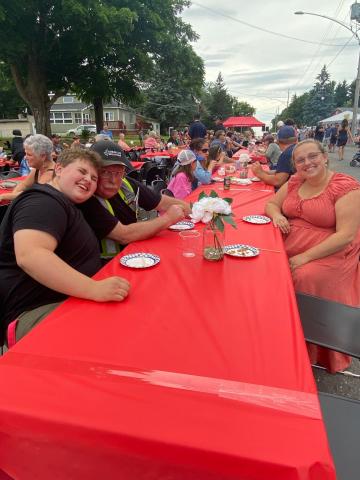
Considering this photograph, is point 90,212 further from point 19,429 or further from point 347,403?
point 347,403

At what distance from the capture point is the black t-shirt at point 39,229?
1.59 m

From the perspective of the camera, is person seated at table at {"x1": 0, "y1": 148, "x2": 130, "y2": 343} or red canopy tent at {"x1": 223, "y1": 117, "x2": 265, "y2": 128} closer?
person seated at table at {"x1": 0, "y1": 148, "x2": 130, "y2": 343}

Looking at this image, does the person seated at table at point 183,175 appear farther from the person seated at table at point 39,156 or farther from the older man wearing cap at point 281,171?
the person seated at table at point 39,156

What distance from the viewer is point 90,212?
2.21 meters

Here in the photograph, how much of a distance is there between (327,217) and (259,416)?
2038mm

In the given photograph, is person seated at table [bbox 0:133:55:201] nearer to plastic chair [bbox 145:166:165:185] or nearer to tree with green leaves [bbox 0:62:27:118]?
plastic chair [bbox 145:166:165:185]

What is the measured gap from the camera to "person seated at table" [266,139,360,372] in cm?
246

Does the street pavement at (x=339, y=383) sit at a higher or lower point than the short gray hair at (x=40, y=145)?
lower

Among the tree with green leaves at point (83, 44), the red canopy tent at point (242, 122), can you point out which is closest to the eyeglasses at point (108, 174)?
the tree with green leaves at point (83, 44)

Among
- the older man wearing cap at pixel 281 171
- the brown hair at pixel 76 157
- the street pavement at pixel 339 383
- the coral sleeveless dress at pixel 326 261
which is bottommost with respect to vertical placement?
the street pavement at pixel 339 383

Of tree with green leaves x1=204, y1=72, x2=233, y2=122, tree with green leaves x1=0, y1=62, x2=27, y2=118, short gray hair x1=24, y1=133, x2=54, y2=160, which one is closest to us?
short gray hair x1=24, y1=133, x2=54, y2=160

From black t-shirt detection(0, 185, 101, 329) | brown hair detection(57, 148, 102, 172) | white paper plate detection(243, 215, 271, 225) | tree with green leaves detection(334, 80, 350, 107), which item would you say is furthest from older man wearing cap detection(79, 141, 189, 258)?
tree with green leaves detection(334, 80, 350, 107)

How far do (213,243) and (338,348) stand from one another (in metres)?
0.88

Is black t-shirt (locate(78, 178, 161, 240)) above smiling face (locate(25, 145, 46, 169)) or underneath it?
underneath
